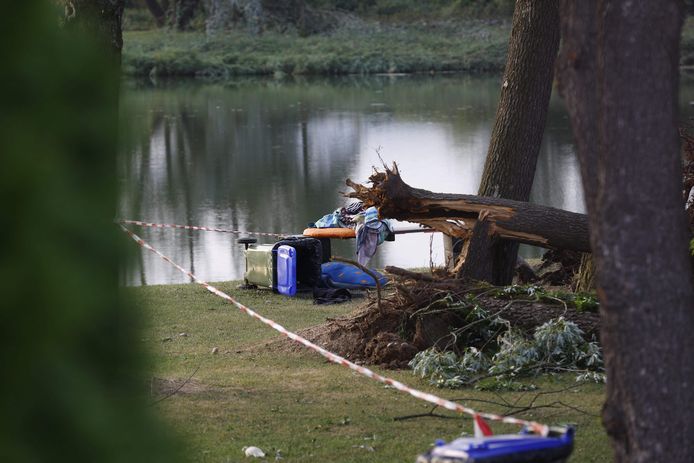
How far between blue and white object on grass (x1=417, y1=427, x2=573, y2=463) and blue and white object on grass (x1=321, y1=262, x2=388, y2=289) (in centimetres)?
687

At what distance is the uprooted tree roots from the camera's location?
657 cm

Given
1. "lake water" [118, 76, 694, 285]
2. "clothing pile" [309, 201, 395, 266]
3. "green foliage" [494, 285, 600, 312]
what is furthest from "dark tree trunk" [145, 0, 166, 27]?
"green foliage" [494, 285, 600, 312]

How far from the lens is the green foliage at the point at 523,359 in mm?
6068

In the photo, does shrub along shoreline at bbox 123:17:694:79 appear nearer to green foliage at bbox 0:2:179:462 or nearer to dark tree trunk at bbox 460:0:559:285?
dark tree trunk at bbox 460:0:559:285

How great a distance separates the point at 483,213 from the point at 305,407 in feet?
9.79

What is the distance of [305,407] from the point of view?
18.1 feet

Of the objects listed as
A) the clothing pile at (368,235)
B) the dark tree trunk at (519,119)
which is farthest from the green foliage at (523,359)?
the clothing pile at (368,235)

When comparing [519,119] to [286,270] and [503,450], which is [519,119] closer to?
[286,270]

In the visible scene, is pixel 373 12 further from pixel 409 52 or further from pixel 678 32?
pixel 678 32

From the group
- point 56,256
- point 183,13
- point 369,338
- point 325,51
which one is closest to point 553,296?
point 369,338

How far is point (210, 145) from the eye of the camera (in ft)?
87.5

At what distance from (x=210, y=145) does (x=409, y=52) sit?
2507 centimetres

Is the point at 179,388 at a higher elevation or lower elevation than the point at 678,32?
lower

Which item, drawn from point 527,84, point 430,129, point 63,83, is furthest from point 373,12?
point 63,83
